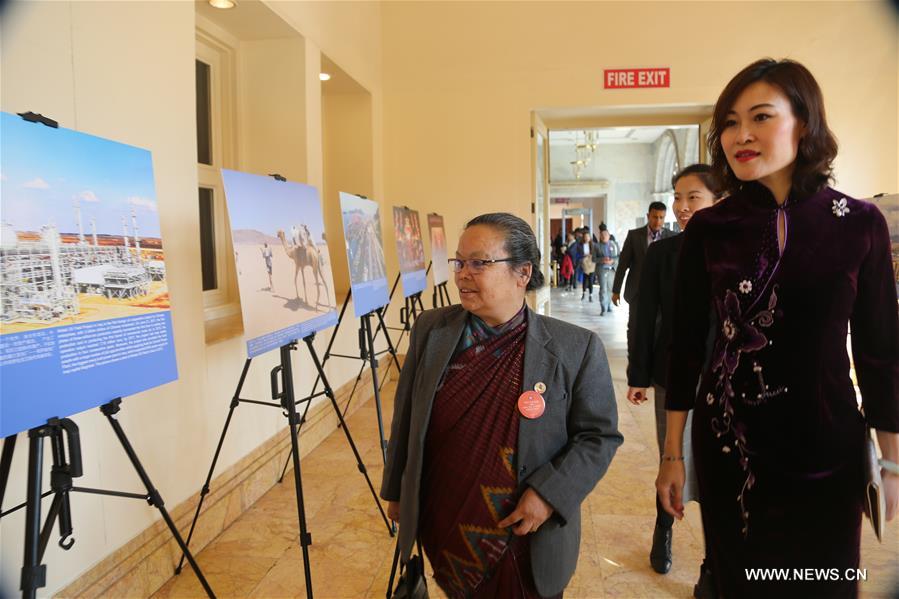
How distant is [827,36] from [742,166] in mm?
6309

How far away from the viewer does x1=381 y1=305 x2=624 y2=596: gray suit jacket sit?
4.89ft

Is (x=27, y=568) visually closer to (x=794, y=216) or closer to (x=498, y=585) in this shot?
(x=498, y=585)

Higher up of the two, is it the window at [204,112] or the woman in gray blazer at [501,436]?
the window at [204,112]

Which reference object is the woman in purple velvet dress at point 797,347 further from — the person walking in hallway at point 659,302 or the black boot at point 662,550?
the black boot at point 662,550

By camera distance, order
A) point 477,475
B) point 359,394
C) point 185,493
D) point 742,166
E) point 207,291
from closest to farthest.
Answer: point 742,166, point 477,475, point 185,493, point 207,291, point 359,394

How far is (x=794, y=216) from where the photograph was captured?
1.24 m

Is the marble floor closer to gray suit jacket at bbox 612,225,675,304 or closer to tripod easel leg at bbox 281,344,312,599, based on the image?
tripod easel leg at bbox 281,344,312,599

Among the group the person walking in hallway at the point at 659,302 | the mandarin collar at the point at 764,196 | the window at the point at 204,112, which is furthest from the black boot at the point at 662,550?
the window at the point at 204,112

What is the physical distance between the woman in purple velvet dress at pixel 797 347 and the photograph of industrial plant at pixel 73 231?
166 centimetres

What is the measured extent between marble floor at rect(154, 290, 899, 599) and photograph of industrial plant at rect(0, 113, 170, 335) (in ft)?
4.82

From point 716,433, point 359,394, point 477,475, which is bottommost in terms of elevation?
point 359,394

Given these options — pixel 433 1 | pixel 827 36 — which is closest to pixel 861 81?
pixel 827 36

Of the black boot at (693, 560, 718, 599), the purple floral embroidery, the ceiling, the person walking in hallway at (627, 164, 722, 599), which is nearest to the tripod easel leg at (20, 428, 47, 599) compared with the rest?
the purple floral embroidery

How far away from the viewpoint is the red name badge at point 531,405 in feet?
4.89
